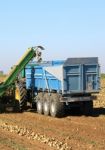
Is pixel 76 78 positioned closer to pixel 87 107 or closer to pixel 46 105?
pixel 87 107

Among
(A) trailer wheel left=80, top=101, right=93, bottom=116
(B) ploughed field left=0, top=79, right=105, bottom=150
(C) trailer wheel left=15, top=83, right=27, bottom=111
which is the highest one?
(C) trailer wheel left=15, top=83, right=27, bottom=111

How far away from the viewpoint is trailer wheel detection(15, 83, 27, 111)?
2559cm

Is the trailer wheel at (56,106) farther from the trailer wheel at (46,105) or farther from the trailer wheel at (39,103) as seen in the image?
the trailer wheel at (39,103)

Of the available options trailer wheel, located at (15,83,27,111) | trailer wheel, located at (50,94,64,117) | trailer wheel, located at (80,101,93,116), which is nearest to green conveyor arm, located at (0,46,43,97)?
trailer wheel, located at (15,83,27,111)

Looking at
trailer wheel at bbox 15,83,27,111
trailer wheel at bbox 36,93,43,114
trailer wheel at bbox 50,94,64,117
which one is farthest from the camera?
trailer wheel at bbox 15,83,27,111

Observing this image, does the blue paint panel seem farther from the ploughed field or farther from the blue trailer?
the ploughed field

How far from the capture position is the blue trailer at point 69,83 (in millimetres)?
22219

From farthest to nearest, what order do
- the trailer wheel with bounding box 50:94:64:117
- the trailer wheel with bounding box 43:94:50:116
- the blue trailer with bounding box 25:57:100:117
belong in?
the trailer wheel with bounding box 43:94:50:116 < the trailer wheel with bounding box 50:94:64:117 < the blue trailer with bounding box 25:57:100:117

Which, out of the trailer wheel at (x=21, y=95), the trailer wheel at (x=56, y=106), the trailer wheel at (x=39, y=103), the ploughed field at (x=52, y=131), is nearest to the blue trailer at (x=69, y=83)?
the trailer wheel at (x=56, y=106)

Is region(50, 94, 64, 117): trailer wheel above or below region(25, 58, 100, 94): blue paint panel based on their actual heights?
below

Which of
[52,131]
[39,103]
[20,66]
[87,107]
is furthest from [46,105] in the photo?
[52,131]

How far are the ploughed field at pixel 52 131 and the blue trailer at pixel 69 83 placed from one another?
609 mm

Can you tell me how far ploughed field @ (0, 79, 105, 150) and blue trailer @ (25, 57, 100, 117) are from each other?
61 cm

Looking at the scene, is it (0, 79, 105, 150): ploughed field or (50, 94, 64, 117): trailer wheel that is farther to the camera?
(50, 94, 64, 117): trailer wheel
